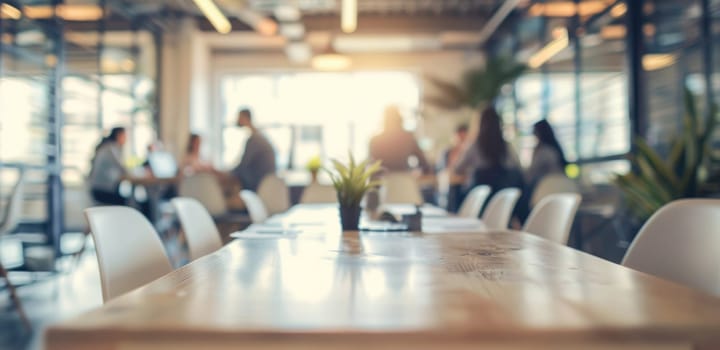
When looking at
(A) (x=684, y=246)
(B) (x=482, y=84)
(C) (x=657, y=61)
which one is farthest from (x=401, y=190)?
(B) (x=482, y=84)

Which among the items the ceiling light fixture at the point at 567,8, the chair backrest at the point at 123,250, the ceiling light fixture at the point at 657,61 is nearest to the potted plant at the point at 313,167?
the ceiling light fixture at the point at 657,61

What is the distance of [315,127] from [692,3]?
8091 mm

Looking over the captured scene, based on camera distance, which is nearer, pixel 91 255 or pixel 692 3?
pixel 692 3

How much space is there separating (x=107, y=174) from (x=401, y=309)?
5.81 meters

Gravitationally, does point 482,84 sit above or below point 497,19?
below

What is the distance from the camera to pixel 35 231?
5.93m

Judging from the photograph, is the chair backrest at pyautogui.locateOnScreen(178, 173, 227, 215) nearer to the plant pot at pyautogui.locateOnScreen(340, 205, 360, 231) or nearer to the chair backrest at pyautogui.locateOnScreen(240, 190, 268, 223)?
the chair backrest at pyautogui.locateOnScreen(240, 190, 268, 223)

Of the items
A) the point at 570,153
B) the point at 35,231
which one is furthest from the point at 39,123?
the point at 570,153

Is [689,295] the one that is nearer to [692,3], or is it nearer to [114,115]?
[692,3]

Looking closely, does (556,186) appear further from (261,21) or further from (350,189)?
(261,21)

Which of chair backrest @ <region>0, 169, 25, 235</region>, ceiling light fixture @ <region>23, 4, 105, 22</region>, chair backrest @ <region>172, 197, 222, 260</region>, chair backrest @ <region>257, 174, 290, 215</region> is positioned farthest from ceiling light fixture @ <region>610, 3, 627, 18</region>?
ceiling light fixture @ <region>23, 4, 105, 22</region>

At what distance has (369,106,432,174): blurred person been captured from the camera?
17.9 ft

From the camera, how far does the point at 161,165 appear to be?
6.06 meters

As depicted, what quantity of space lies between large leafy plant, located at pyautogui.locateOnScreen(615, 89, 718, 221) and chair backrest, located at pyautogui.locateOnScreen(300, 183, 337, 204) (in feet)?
7.95
